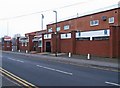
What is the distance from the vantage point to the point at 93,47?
148 feet

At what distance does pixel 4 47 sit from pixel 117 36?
67.8 metres

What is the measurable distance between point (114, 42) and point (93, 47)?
5855 mm

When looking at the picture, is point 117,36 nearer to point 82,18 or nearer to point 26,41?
point 82,18

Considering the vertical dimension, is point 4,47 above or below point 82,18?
below

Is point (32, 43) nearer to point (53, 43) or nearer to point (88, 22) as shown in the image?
point (53, 43)

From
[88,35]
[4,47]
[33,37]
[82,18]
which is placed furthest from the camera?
[4,47]

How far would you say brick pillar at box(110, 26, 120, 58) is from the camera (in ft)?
129

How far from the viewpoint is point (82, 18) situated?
217 ft

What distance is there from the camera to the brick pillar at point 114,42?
3938 centimetres

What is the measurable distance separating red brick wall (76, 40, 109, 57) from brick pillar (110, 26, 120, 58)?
1.49 m

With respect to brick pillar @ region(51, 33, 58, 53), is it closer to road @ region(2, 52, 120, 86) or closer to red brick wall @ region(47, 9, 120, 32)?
red brick wall @ region(47, 9, 120, 32)

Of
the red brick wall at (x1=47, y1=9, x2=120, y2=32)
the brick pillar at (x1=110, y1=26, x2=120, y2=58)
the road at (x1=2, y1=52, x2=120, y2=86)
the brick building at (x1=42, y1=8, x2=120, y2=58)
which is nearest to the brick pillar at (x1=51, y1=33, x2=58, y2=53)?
the brick building at (x1=42, y1=8, x2=120, y2=58)

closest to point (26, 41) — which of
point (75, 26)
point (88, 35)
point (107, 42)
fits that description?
point (75, 26)

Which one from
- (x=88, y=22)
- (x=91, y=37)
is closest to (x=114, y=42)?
(x=91, y=37)
